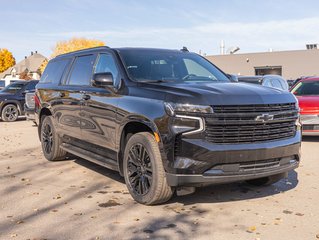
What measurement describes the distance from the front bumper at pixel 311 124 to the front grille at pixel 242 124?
18.2 feet

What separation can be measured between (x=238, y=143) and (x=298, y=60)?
45.6 meters

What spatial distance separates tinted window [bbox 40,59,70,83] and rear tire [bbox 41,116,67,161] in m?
0.75

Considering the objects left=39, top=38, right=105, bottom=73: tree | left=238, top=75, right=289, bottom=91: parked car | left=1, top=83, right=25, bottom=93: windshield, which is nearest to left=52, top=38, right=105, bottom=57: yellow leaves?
left=39, top=38, right=105, bottom=73: tree

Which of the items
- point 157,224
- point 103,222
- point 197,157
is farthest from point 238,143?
point 103,222

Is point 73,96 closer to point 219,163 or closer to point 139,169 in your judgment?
point 139,169

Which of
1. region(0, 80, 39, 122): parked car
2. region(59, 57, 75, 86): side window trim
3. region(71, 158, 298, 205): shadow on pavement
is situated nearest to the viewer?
region(71, 158, 298, 205): shadow on pavement

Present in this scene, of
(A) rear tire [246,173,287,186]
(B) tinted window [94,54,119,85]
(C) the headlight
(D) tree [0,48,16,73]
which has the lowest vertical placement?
(A) rear tire [246,173,287,186]

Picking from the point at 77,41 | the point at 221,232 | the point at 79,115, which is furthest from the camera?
the point at 77,41

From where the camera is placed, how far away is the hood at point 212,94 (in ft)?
15.9

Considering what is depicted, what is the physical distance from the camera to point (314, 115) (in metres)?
10.4

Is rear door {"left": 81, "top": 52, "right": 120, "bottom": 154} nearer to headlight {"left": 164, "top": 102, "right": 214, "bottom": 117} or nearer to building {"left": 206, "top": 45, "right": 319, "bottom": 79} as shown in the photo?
headlight {"left": 164, "top": 102, "right": 214, "bottom": 117}

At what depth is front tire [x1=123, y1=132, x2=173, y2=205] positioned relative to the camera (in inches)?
198

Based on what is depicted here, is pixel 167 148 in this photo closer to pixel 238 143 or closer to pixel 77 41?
pixel 238 143

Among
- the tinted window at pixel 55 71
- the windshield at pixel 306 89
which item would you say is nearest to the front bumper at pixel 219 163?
the tinted window at pixel 55 71
